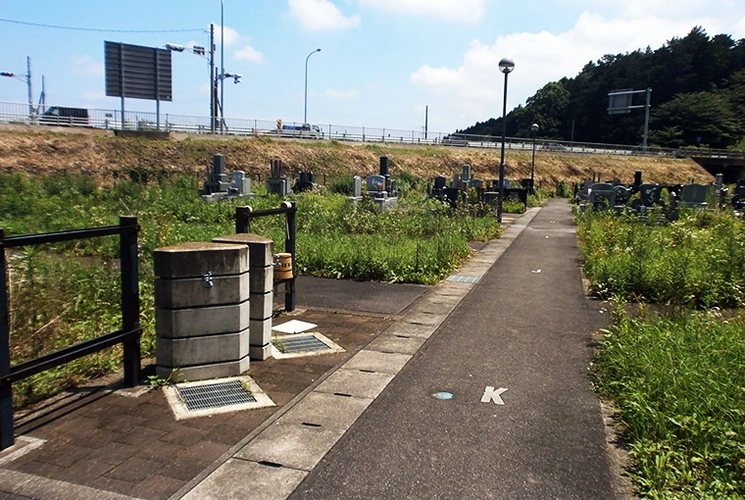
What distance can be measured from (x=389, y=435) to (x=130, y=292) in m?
2.70

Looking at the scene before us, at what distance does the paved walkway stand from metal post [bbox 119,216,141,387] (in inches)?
16.7

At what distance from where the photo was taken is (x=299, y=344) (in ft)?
22.7

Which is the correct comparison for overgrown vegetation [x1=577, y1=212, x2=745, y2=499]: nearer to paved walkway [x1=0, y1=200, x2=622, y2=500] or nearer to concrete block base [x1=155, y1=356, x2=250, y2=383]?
paved walkway [x1=0, y1=200, x2=622, y2=500]

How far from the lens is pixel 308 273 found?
11.4m

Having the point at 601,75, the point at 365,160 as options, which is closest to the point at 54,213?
the point at 365,160

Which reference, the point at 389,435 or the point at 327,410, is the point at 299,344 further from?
the point at 389,435

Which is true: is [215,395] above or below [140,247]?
below

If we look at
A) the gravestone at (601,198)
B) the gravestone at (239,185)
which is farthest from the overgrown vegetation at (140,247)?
the gravestone at (601,198)

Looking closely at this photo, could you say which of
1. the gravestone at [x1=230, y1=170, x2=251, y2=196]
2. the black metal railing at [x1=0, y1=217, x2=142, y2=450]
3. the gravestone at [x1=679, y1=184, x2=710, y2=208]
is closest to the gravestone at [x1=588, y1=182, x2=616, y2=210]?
the gravestone at [x1=679, y1=184, x2=710, y2=208]

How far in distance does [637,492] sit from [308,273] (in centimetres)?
829

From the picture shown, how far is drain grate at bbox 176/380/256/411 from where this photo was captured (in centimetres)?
508

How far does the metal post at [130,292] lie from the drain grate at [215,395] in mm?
492

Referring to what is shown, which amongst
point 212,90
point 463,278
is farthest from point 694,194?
point 212,90

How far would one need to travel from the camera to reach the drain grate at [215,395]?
5.08 meters
